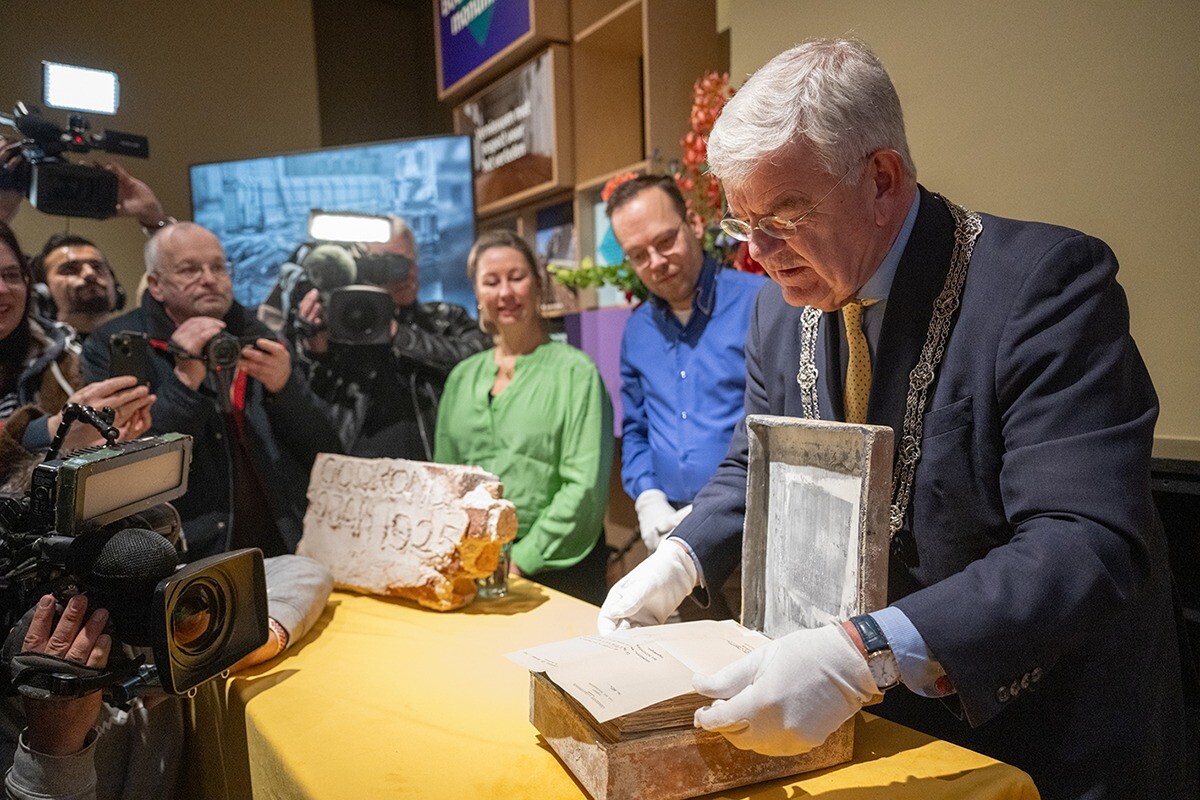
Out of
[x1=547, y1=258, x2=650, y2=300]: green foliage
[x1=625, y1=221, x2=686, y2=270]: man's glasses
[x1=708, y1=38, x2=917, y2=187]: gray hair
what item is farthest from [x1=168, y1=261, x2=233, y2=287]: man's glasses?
[x1=708, y1=38, x2=917, y2=187]: gray hair

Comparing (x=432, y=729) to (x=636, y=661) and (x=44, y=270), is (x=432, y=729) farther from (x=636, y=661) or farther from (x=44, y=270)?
(x=44, y=270)

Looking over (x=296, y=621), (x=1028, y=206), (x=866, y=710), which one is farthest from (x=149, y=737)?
(x=1028, y=206)

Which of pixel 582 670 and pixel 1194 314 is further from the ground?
pixel 1194 314

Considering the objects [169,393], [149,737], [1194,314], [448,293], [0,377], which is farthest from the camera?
[448,293]

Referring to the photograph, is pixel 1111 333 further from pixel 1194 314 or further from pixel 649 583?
pixel 1194 314

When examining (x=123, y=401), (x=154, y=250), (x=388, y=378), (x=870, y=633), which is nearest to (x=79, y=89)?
(x=154, y=250)

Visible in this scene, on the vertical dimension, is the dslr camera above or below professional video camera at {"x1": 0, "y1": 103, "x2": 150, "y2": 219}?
below

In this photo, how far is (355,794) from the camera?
98 cm

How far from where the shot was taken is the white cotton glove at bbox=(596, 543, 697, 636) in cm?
122

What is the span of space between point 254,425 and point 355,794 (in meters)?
1.65

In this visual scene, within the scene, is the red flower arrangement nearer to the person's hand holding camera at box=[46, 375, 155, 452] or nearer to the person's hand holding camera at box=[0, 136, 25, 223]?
the person's hand holding camera at box=[46, 375, 155, 452]

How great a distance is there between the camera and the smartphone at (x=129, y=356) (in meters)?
1.99

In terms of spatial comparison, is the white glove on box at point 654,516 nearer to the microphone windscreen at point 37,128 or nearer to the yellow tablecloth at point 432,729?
the yellow tablecloth at point 432,729

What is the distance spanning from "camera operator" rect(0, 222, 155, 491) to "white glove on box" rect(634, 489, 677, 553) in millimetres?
1307
